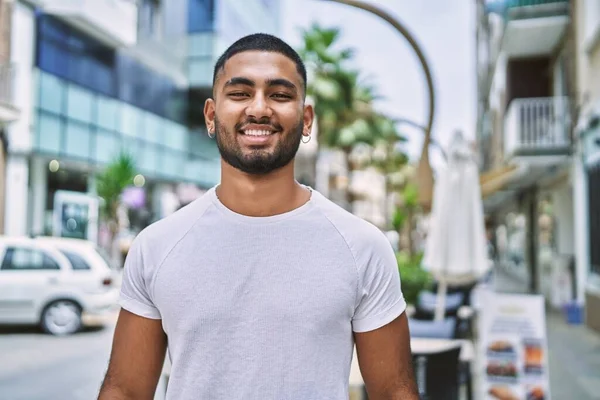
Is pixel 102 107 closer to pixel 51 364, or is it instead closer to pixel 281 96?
pixel 51 364

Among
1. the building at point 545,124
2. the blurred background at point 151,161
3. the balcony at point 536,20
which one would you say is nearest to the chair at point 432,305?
the blurred background at point 151,161

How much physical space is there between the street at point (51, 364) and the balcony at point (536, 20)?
10.7m

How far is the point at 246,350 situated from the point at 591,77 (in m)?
11.9

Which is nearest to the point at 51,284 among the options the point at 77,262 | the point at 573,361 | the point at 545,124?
the point at 77,262

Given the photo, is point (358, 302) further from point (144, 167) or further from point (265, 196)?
point (144, 167)

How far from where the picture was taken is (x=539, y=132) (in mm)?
14820

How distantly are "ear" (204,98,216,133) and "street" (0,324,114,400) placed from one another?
568 centimetres

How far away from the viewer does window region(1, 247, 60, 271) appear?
1004 cm

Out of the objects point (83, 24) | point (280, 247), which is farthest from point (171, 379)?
point (83, 24)

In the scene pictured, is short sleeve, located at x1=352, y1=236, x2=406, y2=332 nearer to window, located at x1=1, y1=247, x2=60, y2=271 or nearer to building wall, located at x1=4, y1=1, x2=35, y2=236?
window, located at x1=1, y1=247, x2=60, y2=271

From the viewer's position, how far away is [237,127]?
1.45 m

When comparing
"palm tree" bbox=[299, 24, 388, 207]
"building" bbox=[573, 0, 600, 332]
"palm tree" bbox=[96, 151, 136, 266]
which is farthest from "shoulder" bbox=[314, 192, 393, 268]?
"palm tree" bbox=[299, 24, 388, 207]

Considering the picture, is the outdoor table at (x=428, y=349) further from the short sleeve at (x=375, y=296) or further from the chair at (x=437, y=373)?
the short sleeve at (x=375, y=296)

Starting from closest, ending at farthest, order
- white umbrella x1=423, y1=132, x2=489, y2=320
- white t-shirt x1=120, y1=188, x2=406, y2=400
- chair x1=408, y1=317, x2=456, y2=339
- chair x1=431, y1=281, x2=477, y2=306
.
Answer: white t-shirt x1=120, y1=188, x2=406, y2=400 < chair x1=408, y1=317, x2=456, y2=339 < white umbrella x1=423, y1=132, x2=489, y2=320 < chair x1=431, y1=281, x2=477, y2=306
